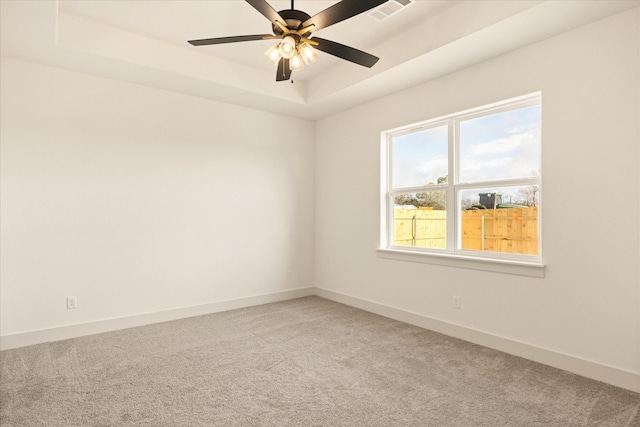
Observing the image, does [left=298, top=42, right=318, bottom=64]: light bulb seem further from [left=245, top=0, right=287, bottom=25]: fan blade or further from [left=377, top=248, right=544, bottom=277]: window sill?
[left=377, top=248, right=544, bottom=277]: window sill

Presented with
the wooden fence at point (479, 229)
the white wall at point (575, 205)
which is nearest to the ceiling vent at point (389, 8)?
the white wall at point (575, 205)

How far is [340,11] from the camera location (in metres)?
2.00

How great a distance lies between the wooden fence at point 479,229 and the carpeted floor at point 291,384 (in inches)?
37.7

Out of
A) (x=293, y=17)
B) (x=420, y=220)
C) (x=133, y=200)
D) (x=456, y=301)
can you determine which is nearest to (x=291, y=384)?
(x=456, y=301)

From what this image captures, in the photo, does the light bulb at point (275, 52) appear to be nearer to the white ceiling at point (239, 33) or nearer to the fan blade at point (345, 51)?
the fan blade at point (345, 51)

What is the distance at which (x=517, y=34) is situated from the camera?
2865 mm

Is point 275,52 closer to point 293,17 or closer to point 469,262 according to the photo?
point 293,17

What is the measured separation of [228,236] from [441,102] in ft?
9.83

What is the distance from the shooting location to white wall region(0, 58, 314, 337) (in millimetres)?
3393

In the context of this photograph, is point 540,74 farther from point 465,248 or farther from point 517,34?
point 465,248

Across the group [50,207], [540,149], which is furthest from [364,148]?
[50,207]

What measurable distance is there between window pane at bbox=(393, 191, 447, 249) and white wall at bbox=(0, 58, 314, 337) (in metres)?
1.60

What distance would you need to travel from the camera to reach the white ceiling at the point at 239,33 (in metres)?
2.69

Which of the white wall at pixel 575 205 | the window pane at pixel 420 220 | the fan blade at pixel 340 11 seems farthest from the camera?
the window pane at pixel 420 220
